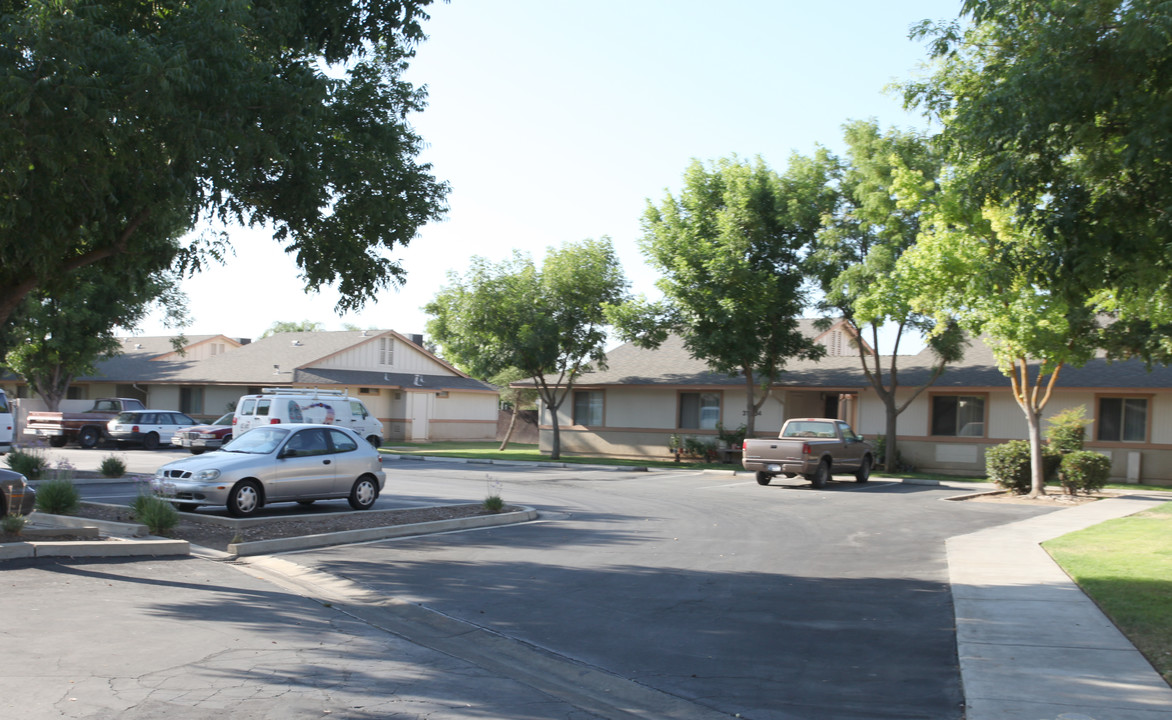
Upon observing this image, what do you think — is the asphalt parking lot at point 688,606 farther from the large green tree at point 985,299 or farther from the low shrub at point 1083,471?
the low shrub at point 1083,471

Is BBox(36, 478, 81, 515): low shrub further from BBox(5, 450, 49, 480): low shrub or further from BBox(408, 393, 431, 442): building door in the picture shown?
BBox(408, 393, 431, 442): building door

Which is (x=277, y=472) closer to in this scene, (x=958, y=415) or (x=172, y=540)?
(x=172, y=540)

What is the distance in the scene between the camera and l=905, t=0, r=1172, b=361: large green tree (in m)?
8.78

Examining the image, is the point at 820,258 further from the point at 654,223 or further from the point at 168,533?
the point at 168,533

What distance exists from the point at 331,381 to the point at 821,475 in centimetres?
2688

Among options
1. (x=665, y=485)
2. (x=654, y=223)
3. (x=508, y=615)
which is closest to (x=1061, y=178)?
(x=508, y=615)

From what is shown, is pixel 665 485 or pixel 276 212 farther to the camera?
pixel 665 485

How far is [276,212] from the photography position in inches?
529

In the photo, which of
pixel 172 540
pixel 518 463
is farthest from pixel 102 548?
pixel 518 463

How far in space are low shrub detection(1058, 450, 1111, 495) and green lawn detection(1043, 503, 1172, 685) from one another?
533 cm

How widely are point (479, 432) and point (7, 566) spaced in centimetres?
4408

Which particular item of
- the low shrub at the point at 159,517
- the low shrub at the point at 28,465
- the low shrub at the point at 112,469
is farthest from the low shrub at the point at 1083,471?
the low shrub at the point at 28,465

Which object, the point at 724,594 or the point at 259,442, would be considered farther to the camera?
the point at 259,442

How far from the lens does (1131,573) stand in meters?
11.4
